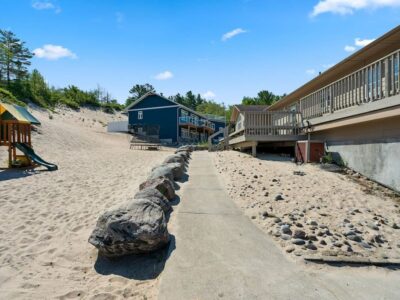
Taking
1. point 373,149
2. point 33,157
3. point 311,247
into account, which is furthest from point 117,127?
point 311,247

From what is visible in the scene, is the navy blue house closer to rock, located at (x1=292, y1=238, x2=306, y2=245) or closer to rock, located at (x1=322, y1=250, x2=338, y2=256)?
rock, located at (x1=292, y1=238, x2=306, y2=245)

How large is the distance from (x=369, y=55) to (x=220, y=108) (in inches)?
3284

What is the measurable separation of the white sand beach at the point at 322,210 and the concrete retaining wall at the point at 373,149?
1.07ft

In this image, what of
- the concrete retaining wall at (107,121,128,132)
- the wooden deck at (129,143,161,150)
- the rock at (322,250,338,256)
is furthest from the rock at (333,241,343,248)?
the concrete retaining wall at (107,121,128,132)

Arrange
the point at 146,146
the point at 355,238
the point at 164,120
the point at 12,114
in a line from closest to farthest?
the point at 355,238 < the point at 12,114 < the point at 146,146 < the point at 164,120

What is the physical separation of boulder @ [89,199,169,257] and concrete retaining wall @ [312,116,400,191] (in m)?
5.75

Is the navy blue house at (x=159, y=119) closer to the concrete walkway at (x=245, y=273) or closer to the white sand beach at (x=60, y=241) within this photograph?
the white sand beach at (x=60, y=241)

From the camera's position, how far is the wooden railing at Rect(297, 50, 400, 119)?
6559 millimetres

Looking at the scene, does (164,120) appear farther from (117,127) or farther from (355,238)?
(355,238)

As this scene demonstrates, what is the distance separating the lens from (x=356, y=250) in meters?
3.99

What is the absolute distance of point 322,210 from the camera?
214 inches

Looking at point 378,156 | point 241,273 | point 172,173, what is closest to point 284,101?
point 378,156

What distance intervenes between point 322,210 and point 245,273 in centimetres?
280

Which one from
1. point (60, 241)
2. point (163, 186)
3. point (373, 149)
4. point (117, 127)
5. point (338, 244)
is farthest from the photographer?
point (117, 127)
